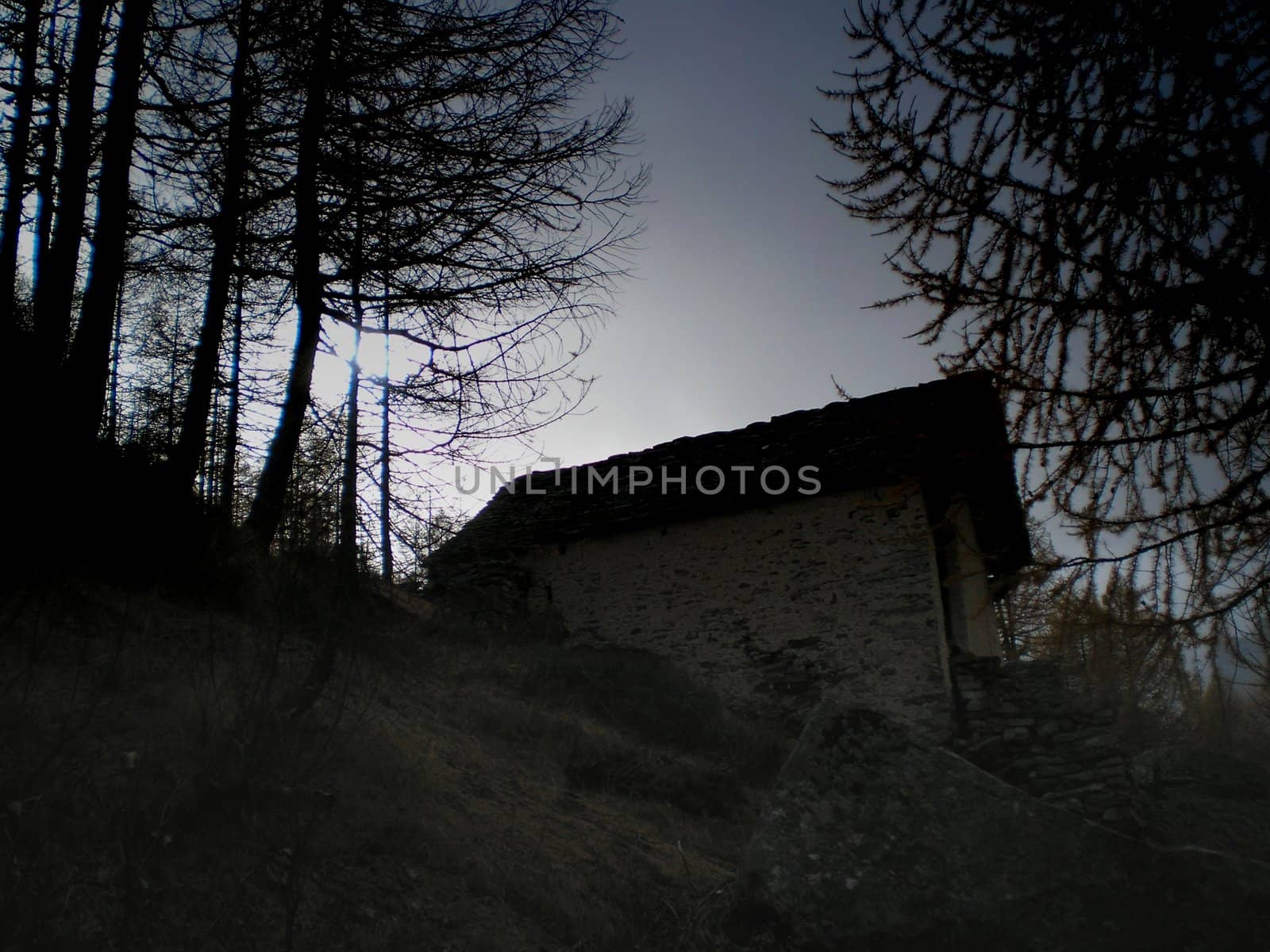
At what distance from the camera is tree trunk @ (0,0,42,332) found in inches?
332

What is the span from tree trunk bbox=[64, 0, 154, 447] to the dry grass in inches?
58.9

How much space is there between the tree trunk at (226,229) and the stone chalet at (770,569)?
234 inches

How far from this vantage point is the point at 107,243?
6984 mm

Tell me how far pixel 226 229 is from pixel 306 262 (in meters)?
1.20

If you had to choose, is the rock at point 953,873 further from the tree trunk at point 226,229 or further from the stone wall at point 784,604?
the tree trunk at point 226,229

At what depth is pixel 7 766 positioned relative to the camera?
154 inches

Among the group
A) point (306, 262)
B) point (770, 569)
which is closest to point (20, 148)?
point (306, 262)

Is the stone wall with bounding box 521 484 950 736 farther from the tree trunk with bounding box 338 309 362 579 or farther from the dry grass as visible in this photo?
the tree trunk with bounding box 338 309 362 579

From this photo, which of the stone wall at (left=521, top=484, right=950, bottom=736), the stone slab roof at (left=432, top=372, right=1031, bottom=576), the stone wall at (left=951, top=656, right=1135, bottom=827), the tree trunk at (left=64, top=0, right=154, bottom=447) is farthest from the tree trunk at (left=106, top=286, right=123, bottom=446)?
the stone wall at (left=951, top=656, right=1135, bottom=827)

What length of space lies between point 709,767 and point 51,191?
373 inches

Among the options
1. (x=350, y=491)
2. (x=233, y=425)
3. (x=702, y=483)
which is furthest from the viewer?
(x=702, y=483)

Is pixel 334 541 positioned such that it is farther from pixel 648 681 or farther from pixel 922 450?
pixel 648 681

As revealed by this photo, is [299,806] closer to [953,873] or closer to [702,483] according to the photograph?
[953,873]

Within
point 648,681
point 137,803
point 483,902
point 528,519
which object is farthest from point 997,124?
point 528,519
